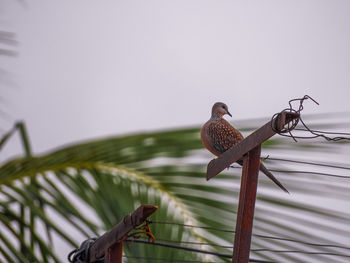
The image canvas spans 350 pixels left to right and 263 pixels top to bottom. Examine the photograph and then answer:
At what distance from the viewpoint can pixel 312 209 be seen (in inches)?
151

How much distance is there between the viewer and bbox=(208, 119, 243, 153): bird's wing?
459cm

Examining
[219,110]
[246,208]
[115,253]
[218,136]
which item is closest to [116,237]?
[115,253]

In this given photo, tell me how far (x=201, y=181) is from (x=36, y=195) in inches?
24.8

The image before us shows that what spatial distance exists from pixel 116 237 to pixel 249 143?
56cm

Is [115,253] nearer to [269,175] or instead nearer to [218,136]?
[269,175]

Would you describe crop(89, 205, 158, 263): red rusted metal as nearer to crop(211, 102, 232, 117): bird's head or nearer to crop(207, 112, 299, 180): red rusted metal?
crop(207, 112, 299, 180): red rusted metal

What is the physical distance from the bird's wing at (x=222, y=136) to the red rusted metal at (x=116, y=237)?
864mm

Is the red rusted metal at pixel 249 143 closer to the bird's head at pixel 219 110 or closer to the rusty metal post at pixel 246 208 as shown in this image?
the rusty metal post at pixel 246 208

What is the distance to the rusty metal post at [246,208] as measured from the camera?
3391 millimetres

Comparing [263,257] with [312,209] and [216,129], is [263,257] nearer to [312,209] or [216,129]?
[312,209]

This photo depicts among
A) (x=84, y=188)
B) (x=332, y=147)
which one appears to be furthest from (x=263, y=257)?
(x=84, y=188)

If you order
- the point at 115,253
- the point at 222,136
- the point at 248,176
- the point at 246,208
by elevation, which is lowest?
the point at 115,253

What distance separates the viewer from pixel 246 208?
11.4ft

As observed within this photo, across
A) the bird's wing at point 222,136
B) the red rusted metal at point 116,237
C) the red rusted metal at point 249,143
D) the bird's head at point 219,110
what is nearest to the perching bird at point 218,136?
the bird's wing at point 222,136
